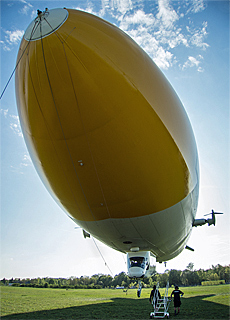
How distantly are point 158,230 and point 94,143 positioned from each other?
360 cm

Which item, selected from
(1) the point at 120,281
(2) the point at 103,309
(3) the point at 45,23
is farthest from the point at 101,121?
(1) the point at 120,281

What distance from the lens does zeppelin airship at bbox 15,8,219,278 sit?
4273 mm

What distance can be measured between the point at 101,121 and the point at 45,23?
227cm

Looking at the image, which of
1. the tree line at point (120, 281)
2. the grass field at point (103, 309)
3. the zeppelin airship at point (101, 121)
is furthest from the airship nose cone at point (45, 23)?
the tree line at point (120, 281)

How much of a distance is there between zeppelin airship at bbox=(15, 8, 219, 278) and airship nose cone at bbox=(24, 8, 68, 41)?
21mm

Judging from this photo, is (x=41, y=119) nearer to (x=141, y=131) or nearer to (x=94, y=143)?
(x=94, y=143)

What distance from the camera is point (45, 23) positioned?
4266mm

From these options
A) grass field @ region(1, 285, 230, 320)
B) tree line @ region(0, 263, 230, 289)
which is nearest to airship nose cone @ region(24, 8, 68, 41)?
grass field @ region(1, 285, 230, 320)

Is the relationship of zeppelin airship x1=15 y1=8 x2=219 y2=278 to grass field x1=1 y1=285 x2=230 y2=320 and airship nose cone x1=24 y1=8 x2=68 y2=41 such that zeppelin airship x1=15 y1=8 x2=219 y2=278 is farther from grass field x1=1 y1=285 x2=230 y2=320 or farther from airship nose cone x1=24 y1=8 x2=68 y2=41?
grass field x1=1 y1=285 x2=230 y2=320

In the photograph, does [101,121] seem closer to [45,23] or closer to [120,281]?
[45,23]

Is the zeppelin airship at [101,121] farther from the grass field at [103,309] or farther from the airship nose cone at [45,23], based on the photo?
the grass field at [103,309]

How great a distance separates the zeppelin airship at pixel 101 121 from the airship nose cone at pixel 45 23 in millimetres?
21

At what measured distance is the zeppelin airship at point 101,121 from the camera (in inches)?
168

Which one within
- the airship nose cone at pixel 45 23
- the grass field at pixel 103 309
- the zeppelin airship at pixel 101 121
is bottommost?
the grass field at pixel 103 309
